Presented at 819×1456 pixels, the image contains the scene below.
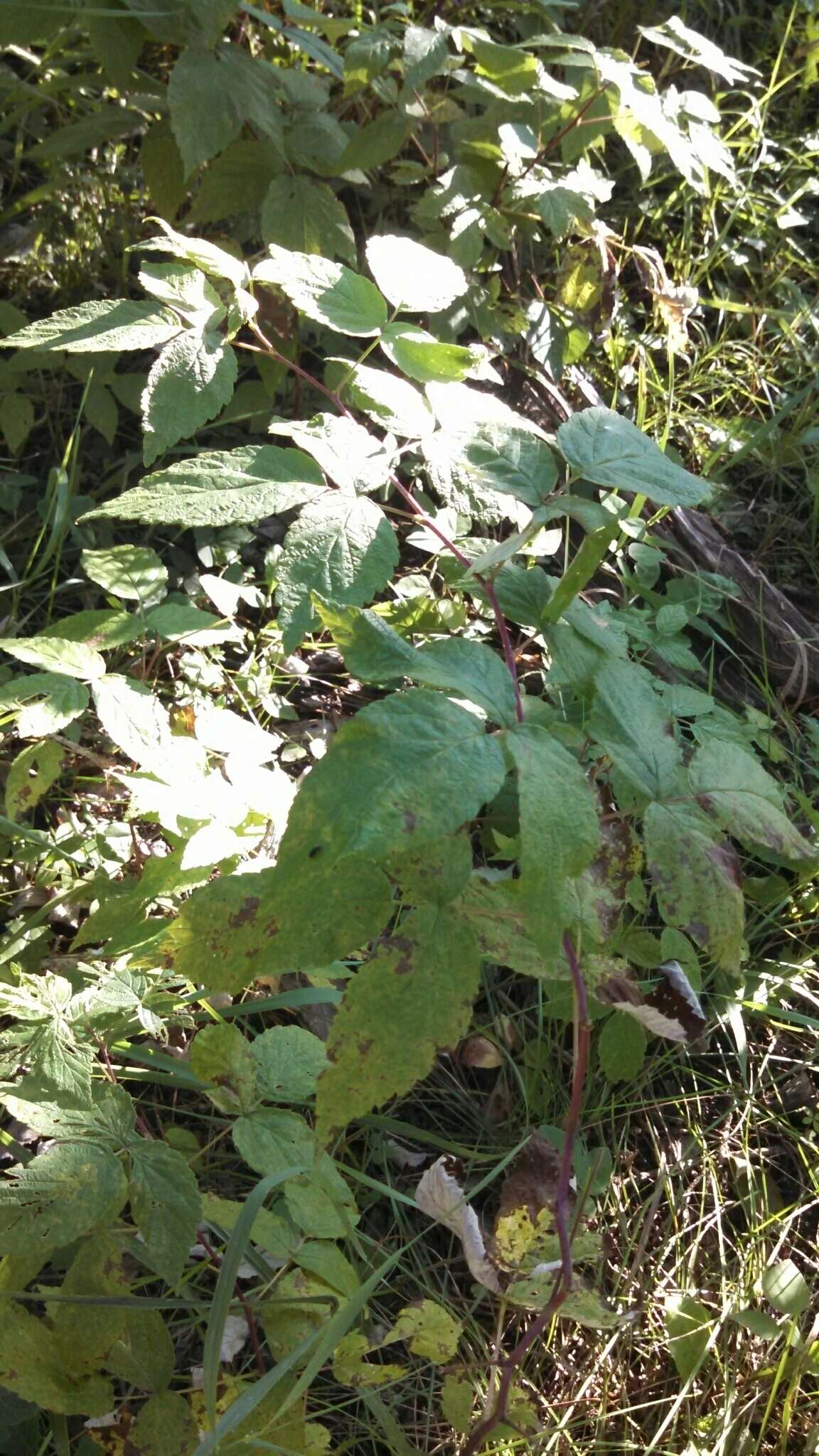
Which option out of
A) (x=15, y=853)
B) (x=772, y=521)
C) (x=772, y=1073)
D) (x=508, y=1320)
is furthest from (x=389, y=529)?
(x=772, y=521)

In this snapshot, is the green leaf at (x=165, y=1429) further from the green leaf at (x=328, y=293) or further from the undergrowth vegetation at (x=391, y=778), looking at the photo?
the green leaf at (x=328, y=293)

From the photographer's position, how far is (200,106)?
187 centimetres

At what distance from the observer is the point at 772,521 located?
2.51 m

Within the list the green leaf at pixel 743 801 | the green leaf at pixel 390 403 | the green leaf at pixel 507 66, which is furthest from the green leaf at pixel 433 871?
the green leaf at pixel 507 66

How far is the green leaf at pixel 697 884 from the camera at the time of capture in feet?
3.18

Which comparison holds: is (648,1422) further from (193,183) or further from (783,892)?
(193,183)

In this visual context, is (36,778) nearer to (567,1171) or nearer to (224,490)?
(224,490)

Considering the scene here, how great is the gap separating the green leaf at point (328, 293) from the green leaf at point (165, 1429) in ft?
3.83

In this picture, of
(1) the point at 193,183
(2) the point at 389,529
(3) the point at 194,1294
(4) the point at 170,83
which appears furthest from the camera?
(1) the point at 193,183

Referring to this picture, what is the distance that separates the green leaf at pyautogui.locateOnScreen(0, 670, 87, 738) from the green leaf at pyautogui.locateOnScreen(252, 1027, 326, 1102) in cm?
50

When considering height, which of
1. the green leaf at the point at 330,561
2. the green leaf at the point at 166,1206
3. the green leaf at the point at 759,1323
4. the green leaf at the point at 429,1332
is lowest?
the green leaf at the point at 759,1323

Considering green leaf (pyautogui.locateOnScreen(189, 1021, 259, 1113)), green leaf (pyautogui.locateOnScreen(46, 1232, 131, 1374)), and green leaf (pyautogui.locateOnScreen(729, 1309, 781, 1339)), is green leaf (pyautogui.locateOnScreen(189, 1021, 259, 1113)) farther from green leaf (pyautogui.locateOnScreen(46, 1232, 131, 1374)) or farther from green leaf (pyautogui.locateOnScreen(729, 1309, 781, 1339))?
green leaf (pyautogui.locateOnScreen(729, 1309, 781, 1339))

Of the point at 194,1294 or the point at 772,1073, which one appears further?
the point at 772,1073

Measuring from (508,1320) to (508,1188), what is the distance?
30cm
